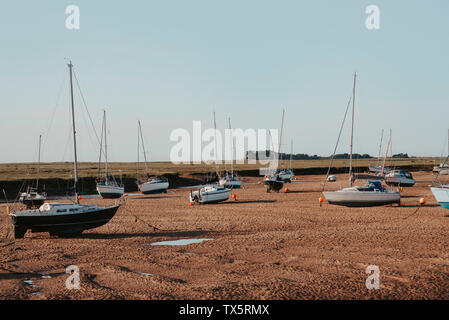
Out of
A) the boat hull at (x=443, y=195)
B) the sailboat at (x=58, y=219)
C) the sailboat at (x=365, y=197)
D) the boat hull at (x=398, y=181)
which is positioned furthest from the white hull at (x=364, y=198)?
the boat hull at (x=398, y=181)

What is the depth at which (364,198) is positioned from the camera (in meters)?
30.5

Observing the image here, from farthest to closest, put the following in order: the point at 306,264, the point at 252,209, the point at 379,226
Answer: the point at 252,209 → the point at 379,226 → the point at 306,264

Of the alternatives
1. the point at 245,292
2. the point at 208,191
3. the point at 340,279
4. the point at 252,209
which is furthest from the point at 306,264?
the point at 208,191

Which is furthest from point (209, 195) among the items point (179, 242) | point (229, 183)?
point (229, 183)

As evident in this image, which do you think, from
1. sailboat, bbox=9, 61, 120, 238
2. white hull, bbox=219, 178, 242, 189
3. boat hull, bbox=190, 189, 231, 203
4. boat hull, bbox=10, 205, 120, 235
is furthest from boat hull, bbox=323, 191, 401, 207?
white hull, bbox=219, 178, 242, 189

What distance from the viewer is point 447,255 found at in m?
15.3

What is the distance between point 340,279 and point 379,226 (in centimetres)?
1144

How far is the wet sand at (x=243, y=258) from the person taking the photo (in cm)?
1153

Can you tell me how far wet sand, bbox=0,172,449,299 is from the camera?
11.5 metres

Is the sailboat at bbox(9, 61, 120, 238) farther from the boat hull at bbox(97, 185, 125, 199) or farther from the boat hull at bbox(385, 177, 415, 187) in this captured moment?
the boat hull at bbox(385, 177, 415, 187)

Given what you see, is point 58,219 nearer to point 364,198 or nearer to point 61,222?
point 61,222

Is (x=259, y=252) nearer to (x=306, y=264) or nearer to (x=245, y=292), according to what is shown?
(x=306, y=264)

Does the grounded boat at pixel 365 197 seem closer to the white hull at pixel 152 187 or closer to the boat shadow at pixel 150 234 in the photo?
the boat shadow at pixel 150 234

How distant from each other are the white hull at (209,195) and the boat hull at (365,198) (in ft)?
35.7
